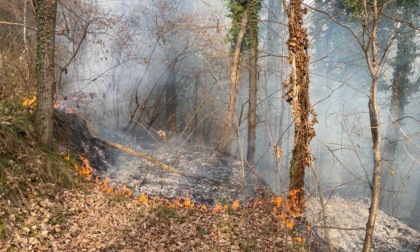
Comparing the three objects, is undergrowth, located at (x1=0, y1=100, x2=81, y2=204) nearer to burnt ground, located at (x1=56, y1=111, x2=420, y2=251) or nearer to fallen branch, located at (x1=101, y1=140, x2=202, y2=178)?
burnt ground, located at (x1=56, y1=111, x2=420, y2=251)

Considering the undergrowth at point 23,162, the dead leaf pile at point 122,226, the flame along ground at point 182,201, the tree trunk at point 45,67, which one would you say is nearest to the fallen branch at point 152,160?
the flame along ground at point 182,201

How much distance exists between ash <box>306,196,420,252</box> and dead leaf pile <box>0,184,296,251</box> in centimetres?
Answer: 205

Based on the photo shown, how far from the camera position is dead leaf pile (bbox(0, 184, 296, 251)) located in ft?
18.0

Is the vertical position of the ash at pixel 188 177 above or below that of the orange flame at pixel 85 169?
below

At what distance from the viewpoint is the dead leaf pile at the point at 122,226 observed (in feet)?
Result: 18.0

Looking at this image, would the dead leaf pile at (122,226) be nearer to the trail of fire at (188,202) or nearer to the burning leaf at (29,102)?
the trail of fire at (188,202)

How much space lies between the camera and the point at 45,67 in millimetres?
6844

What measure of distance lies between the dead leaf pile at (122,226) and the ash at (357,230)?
205 cm

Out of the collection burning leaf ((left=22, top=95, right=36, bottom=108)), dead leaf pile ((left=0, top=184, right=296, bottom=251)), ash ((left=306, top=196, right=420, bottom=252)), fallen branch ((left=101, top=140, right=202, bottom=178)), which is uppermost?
burning leaf ((left=22, top=95, right=36, bottom=108))

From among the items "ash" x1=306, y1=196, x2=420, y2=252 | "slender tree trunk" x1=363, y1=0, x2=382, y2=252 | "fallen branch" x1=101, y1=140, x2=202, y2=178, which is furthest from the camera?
"fallen branch" x1=101, y1=140, x2=202, y2=178

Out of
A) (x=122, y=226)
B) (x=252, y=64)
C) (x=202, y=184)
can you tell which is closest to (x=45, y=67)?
(x=122, y=226)

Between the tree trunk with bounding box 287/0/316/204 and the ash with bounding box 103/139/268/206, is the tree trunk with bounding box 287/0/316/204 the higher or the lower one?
the higher one

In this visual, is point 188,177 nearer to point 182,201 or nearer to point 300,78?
point 182,201

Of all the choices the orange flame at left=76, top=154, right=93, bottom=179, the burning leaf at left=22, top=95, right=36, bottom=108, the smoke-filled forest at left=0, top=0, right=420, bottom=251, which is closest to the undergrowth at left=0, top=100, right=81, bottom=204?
the smoke-filled forest at left=0, top=0, right=420, bottom=251
